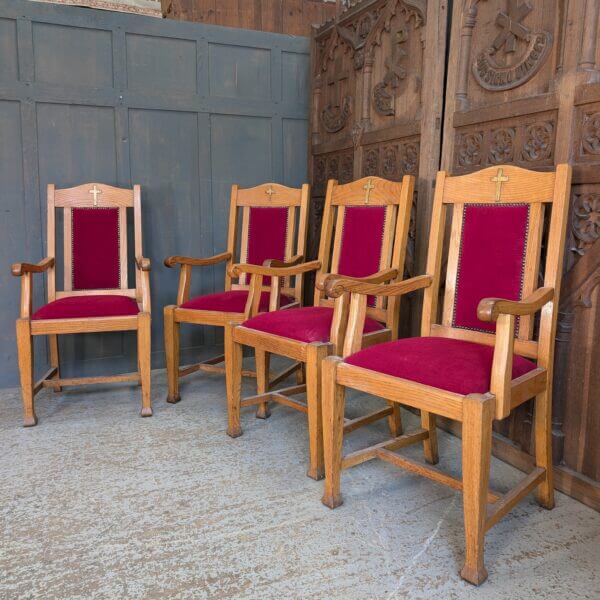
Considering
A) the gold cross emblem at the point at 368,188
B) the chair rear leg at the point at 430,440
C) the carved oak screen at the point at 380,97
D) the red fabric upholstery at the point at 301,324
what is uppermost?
the carved oak screen at the point at 380,97

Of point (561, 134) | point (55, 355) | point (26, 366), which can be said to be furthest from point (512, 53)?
point (55, 355)

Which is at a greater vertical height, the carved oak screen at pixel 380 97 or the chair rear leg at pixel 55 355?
the carved oak screen at pixel 380 97

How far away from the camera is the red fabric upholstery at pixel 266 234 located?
3.02 m

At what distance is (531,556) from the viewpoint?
5.43 ft

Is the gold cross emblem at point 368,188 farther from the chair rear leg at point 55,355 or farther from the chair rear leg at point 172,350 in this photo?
the chair rear leg at point 55,355

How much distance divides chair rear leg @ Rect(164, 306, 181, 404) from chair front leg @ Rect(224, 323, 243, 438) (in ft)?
1.72

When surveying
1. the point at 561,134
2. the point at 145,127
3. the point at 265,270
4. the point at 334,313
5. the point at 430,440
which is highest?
the point at 145,127

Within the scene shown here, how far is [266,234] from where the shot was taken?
3.07 m

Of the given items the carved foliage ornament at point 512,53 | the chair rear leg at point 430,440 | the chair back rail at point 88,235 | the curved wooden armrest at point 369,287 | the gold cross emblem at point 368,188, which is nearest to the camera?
the curved wooden armrest at point 369,287

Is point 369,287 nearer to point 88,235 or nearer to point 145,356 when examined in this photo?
point 145,356

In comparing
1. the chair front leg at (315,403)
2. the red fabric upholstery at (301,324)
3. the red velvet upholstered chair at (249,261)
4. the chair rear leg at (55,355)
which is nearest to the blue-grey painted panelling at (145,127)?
the chair rear leg at (55,355)

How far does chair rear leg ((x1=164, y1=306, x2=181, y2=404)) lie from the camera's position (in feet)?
9.46

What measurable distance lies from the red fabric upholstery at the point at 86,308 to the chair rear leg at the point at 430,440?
1.46m

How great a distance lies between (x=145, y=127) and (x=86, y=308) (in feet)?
4.10
